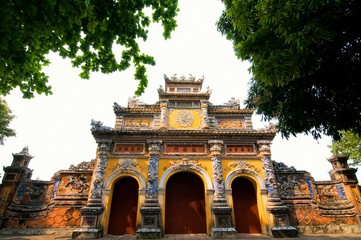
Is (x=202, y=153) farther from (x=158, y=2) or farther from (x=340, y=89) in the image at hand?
(x=158, y=2)

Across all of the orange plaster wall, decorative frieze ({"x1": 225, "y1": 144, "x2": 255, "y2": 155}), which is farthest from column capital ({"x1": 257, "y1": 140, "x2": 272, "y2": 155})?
the orange plaster wall

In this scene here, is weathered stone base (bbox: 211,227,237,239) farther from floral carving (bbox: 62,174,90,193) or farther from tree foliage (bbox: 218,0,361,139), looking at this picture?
floral carving (bbox: 62,174,90,193)

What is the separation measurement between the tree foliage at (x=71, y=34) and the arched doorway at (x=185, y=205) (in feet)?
22.8

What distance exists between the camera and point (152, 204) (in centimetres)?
1010

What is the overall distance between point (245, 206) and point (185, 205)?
3287 mm

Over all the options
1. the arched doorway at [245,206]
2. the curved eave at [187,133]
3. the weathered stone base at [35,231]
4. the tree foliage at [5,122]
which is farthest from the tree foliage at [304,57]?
the tree foliage at [5,122]

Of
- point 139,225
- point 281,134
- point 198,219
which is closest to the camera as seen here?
point 281,134

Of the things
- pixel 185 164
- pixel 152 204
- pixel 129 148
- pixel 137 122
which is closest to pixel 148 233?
pixel 152 204

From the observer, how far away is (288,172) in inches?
454

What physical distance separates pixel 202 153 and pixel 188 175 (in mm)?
1522

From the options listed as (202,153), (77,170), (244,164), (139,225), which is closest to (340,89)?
(244,164)

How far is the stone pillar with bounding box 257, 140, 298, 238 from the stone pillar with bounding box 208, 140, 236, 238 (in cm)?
212

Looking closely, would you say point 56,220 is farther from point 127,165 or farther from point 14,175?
point 127,165

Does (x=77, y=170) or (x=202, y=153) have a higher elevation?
(x=202, y=153)
